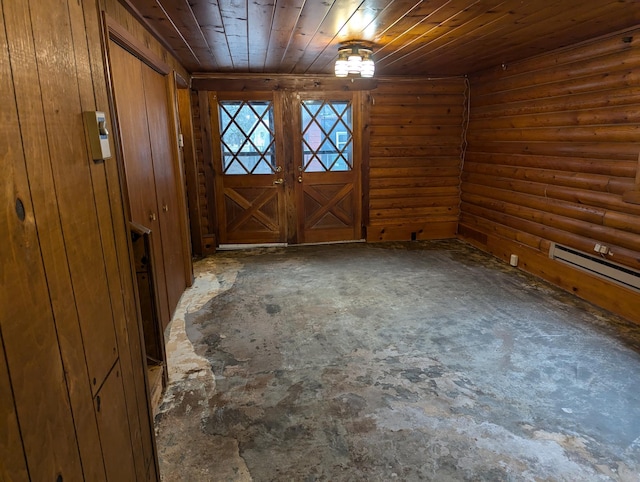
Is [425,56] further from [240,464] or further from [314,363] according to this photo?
[240,464]

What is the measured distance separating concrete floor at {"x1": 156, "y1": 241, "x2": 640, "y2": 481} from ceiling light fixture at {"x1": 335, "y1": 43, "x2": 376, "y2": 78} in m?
1.94

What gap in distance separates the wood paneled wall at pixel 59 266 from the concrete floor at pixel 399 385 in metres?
0.74

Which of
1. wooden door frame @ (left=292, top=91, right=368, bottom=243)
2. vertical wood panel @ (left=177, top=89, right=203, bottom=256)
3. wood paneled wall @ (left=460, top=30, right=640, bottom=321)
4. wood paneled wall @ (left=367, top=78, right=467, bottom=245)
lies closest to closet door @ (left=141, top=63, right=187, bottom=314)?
vertical wood panel @ (left=177, top=89, right=203, bottom=256)

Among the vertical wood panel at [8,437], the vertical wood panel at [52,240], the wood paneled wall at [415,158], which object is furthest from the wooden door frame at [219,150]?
the vertical wood panel at [8,437]

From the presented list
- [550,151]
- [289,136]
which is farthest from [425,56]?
[289,136]

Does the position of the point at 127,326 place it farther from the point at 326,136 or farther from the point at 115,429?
the point at 326,136

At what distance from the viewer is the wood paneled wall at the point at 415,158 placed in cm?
520

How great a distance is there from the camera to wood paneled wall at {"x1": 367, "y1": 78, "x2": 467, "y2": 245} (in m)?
5.20

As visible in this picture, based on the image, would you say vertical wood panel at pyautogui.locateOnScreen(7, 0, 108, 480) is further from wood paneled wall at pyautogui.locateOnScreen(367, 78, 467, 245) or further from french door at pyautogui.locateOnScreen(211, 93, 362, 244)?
wood paneled wall at pyautogui.locateOnScreen(367, 78, 467, 245)

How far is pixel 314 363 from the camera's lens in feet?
8.27

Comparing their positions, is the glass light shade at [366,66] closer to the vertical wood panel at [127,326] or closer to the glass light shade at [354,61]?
the glass light shade at [354,61]

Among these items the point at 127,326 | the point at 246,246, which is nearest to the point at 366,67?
the point at 246,246

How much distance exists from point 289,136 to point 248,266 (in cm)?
174

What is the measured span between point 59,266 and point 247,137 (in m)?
4.37
